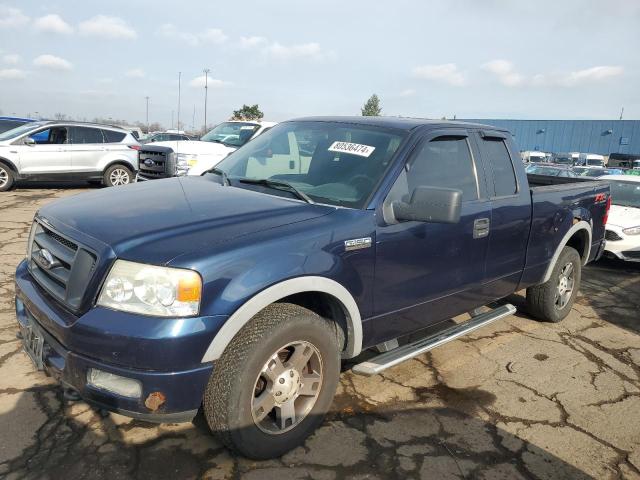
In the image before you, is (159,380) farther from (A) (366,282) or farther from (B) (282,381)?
(A) (366,282)

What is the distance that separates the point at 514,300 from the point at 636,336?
1195mm

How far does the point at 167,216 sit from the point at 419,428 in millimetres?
1945

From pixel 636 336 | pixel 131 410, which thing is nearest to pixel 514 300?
pixel 636 336

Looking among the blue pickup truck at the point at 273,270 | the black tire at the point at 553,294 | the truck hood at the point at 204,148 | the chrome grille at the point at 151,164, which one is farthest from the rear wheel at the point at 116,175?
the black tire at the point at 553,294

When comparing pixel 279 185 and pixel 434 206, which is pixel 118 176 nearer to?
pixel 279 185

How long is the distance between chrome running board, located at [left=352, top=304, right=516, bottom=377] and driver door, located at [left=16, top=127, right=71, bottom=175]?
10661 millimetres

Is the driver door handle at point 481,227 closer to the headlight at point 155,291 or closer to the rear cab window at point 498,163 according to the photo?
the rear cab window at point 498,163

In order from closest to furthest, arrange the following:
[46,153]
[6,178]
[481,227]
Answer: [481,227] → [6,178] → [46,153]

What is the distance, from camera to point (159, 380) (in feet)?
7.23

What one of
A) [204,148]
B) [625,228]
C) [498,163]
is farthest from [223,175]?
[625,228]

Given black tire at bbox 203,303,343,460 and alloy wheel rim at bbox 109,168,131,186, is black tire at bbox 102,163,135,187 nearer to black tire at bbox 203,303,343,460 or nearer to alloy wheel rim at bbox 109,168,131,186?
alloy wheel rim at bbox 109,168,131,186

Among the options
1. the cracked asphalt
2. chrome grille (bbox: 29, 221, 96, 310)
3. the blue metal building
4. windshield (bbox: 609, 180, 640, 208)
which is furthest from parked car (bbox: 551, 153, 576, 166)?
chrome grille (bbox: 29, 221, 96, 310)

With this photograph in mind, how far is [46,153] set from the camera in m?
11.5

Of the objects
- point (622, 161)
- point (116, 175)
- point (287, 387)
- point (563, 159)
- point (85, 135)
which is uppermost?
point (622, 161)
